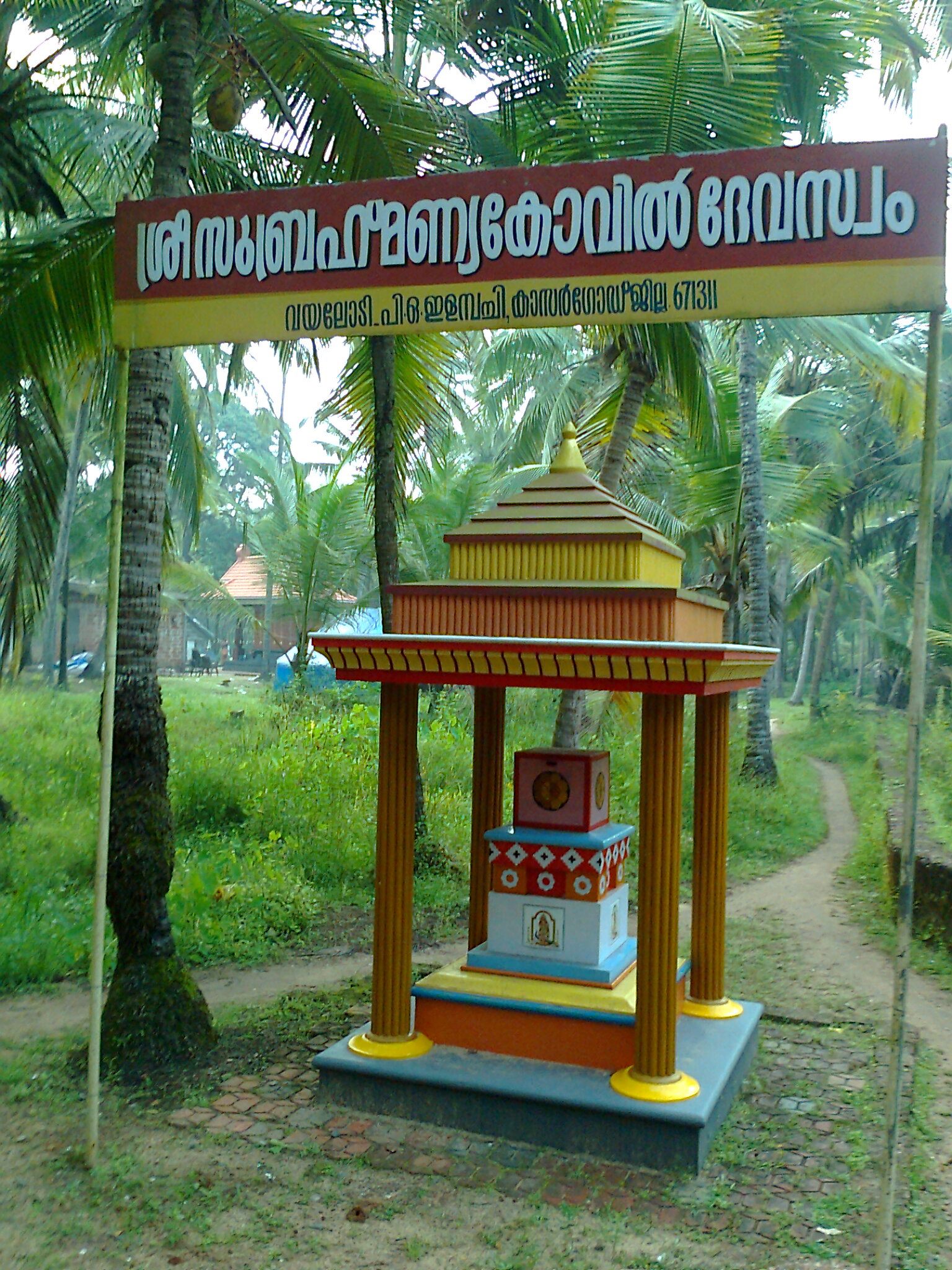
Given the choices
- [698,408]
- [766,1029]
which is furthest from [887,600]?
[766,1029]

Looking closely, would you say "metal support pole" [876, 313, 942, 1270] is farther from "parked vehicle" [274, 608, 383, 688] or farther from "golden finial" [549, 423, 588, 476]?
"parked vehicle" [274, 608, 383, 688]

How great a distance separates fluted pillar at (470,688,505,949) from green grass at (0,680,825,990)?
249 cm

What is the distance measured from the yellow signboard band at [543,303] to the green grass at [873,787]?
5953 millimetres

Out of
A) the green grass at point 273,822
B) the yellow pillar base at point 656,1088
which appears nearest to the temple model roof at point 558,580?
the yellow pillar base at point 656,1088

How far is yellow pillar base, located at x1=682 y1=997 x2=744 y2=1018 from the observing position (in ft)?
20.1

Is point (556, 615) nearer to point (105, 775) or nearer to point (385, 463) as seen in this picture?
point (105, 775)

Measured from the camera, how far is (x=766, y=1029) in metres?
6.89

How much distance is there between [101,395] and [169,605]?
849 inches

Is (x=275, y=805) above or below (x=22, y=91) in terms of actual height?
below

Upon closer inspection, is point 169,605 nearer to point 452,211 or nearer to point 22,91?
point 22,91

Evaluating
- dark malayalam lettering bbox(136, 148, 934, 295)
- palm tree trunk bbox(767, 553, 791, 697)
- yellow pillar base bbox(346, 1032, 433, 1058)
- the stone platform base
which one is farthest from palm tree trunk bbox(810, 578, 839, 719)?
dark malayalam lettering bbox(136, 148, 934, 295)

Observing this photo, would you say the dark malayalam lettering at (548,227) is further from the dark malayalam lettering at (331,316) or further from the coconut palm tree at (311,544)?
the coconut palm tree at (311,544)

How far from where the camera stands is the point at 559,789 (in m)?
5.79

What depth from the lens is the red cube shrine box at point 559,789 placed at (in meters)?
5.74
